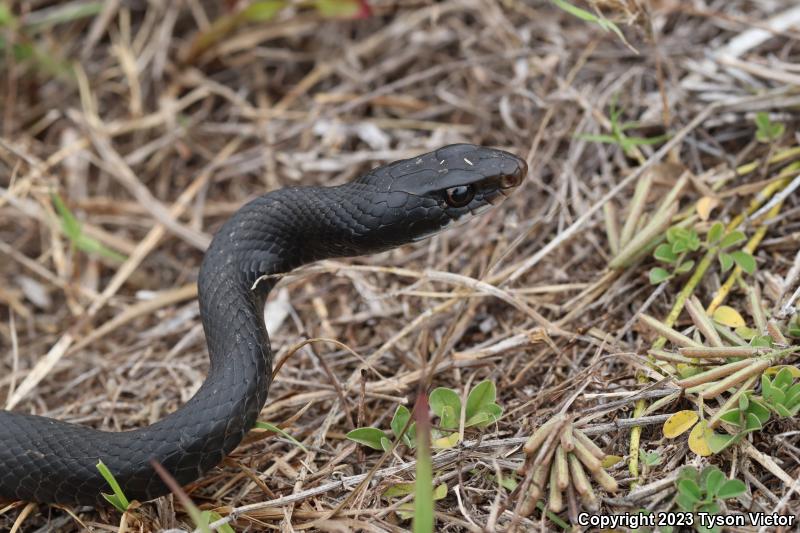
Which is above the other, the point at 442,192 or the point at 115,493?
the point at 442,192

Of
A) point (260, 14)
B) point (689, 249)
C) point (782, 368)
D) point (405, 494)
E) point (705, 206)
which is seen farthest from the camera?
point (260, 14)

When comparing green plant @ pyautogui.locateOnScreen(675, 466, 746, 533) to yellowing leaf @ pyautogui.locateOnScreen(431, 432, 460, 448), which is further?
yellowing leaf @ pyautogui.locateOnScreen(431, 432, 460, 448)

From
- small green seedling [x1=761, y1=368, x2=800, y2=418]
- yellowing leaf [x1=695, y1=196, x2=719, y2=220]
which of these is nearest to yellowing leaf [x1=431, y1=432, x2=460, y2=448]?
small green seedling [x1=761, y1=368, x2=800, y2=418]

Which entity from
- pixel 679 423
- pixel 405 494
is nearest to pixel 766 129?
pixel 679 423

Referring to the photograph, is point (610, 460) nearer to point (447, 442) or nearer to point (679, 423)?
point (679, 423)

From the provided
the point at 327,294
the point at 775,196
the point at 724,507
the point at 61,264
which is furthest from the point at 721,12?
the point at 61,264

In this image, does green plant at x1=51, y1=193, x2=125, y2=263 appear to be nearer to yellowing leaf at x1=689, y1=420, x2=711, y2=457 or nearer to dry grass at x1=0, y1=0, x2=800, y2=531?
dry grass at x1=0, y1=0, x2=800, y2=531

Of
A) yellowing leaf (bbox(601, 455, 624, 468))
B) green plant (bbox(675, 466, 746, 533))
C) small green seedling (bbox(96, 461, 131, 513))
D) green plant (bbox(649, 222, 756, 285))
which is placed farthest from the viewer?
green plant (bbox(649, 222, 756, 285))
